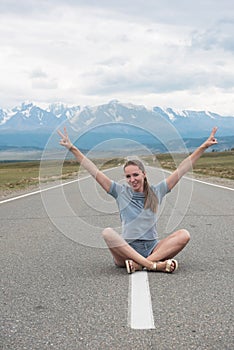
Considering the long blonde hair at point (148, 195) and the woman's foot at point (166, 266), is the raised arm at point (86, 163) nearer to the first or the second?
the long blonde hair at point (148, 195)

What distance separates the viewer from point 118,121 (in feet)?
22.1

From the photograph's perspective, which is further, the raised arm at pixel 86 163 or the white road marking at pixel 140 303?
the raised arm at pixel 86 163

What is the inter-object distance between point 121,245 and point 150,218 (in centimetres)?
46

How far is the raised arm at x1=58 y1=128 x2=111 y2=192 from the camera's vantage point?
6.31m

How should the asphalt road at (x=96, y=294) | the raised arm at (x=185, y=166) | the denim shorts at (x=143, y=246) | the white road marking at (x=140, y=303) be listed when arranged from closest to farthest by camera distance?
the asphalt road at (x=96, y=294), the white road marking at (x=140, y=303), the raised arm at (x=185, y=166), the denim shorts at (x=143, y=246)

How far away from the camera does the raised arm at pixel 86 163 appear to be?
6309 millimetres

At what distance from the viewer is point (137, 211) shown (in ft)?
21.0

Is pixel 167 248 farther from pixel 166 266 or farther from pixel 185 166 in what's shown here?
pixel 185 166

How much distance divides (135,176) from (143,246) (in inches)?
36.9

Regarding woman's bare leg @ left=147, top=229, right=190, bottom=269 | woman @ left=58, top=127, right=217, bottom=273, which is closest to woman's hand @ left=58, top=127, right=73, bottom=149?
woman @ left=58, top=127, right=217, bottom=273

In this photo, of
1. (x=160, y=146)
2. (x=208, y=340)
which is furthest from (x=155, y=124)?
(x=208, y=340)

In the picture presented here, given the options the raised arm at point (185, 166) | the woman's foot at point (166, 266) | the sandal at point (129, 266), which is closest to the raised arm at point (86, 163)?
the raised arm at point (185, 166)

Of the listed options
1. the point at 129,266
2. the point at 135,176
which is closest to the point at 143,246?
the point at 129,266

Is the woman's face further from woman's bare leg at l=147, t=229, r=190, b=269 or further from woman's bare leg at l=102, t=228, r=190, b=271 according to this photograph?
woman's bare leg at l=147, t=229, r=190, b=269
